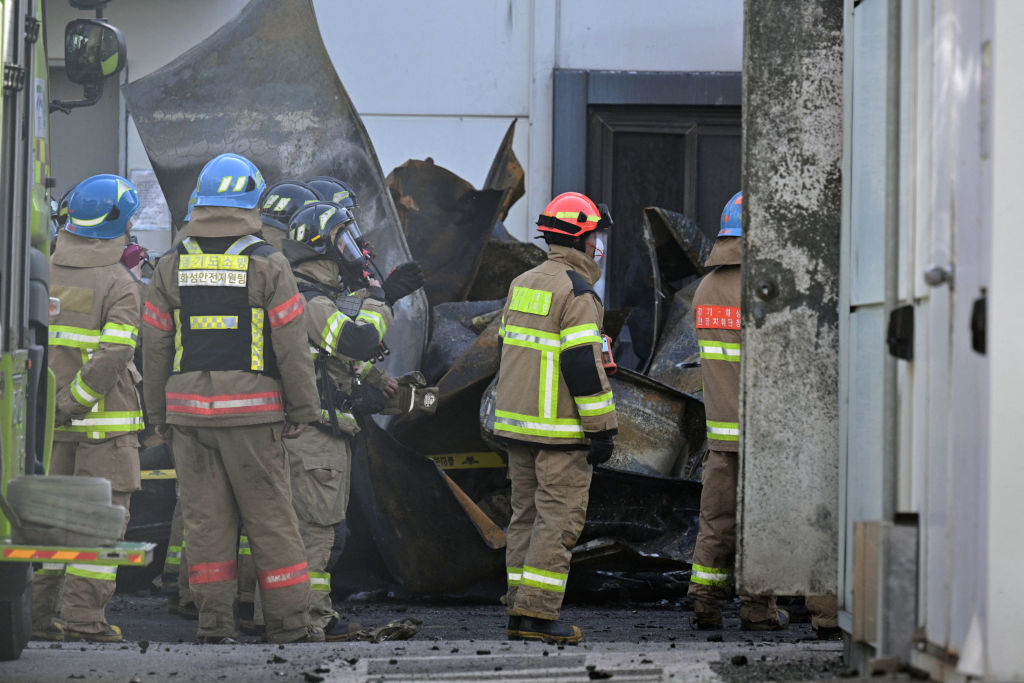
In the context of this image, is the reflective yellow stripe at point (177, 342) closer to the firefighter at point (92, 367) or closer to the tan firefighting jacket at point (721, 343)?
the firefighter at point (92, 367)

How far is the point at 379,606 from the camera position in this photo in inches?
256

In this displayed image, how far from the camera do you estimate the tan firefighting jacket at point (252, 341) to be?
16.9ft

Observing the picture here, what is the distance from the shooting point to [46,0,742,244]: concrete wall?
9.48 m

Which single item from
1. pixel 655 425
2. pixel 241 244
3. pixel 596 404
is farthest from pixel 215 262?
pixel 655 425

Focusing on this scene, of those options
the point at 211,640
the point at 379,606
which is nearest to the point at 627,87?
the point at 379,606

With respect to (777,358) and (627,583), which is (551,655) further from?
(627,583)

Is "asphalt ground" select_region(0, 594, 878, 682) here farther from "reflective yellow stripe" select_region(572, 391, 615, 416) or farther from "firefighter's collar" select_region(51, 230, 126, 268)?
"firefighter's collar" select_region(51, 230, 126, 268)

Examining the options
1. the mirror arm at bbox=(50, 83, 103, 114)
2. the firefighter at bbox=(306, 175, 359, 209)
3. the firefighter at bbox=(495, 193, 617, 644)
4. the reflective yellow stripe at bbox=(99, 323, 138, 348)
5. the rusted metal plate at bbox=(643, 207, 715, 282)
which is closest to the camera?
the mirror arm at bbox=(50, 83, 103, 114)

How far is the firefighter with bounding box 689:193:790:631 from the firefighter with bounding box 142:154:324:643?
1.72m

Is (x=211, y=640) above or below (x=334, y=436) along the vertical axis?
below

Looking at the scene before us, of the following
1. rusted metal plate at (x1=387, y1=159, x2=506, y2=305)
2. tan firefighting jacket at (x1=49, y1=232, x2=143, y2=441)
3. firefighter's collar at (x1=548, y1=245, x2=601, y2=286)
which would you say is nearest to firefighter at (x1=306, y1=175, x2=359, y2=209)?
rusted metal plate at (x1=387, y1=159, x2=506, y2=305)

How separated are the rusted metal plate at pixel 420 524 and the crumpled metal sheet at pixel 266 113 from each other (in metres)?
1.46

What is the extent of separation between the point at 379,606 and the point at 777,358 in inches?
130

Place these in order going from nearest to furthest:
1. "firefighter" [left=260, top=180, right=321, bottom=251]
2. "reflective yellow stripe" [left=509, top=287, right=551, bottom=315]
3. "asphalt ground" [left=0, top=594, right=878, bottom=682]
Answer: "asphalt ground" [left=0, top=594, right=878, bottom=682], "reflective yellow stripe" [left=509, top=287, right=551, bottom=315], "firefighter" [left=260, top=180, right=321, bottom=251]
